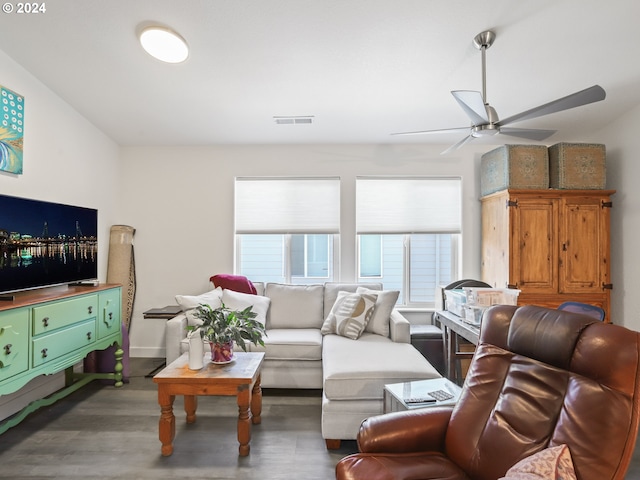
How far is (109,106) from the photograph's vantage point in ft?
11.0

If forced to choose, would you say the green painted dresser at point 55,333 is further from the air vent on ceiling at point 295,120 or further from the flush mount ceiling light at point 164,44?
the air vent on ceiling at point 295,120

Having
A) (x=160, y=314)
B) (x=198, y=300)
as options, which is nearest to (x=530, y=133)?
(x=198, y=300)

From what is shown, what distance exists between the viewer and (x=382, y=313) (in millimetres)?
3314

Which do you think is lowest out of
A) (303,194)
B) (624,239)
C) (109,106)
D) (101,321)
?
(101,321)

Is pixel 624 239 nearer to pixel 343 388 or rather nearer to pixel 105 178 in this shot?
pixel 343 388

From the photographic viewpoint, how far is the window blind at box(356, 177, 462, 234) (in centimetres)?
410

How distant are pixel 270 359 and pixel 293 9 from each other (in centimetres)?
277

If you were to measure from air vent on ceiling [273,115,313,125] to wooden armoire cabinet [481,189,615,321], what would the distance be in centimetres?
220

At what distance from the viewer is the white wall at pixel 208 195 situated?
410 centimetres

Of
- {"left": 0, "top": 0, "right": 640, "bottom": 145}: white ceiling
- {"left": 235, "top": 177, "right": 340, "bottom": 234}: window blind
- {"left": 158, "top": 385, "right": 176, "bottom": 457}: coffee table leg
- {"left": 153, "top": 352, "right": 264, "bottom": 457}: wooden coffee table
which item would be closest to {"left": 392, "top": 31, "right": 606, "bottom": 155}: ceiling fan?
{"left": 0, "top": 0, "right": 640, "bottom": 145}: white ceiling

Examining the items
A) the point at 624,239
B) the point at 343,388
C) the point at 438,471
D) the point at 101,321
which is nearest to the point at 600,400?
the point at 438,471

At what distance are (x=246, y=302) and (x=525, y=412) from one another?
2.62 meters

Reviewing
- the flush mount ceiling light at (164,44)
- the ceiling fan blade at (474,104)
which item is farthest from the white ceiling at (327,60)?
the ceiling fan blade at (474,104)

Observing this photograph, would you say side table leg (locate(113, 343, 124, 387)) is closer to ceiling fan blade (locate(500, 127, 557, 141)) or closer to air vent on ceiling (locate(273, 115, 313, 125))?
air vent on ceiling (locate(273, 115, 313, 125))
